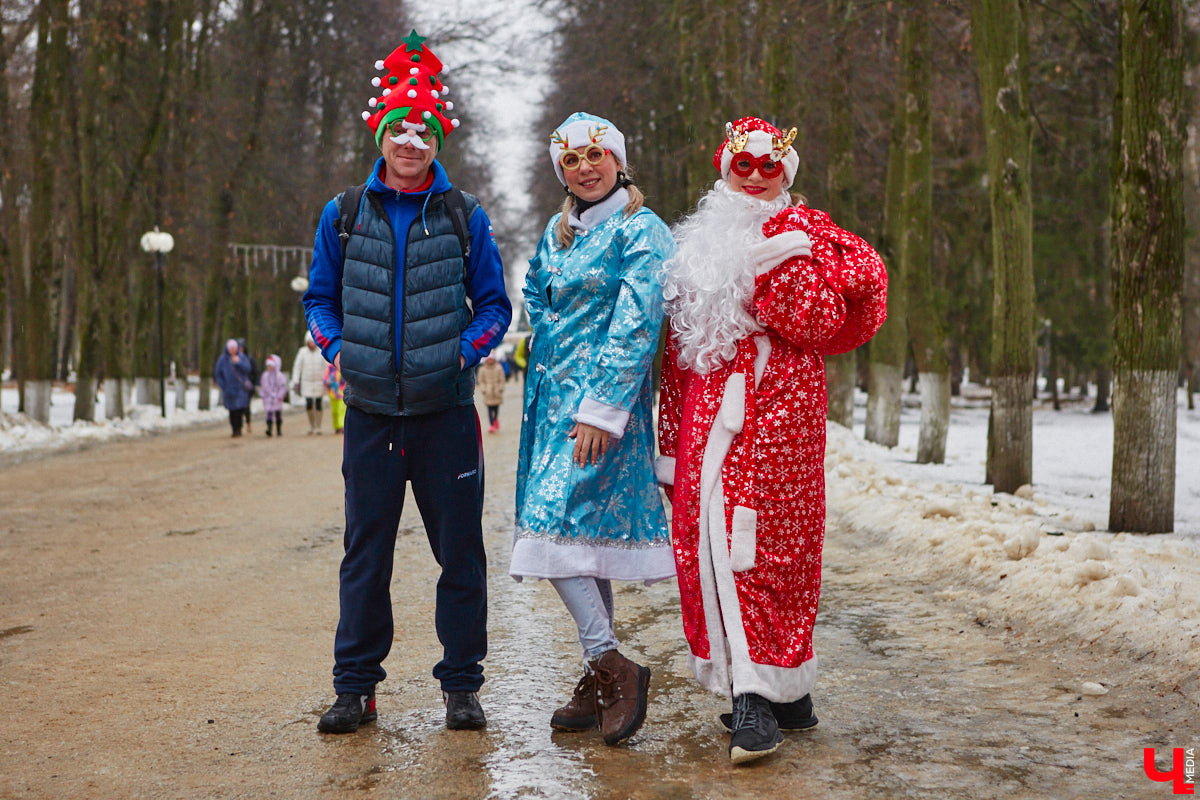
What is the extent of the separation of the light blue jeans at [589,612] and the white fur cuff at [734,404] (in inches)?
27.7

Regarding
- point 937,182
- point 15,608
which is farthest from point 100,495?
point 937,182

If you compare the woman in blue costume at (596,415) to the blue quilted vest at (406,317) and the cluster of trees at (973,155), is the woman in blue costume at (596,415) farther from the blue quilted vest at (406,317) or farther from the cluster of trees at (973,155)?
the cluster of trees at (973,155)

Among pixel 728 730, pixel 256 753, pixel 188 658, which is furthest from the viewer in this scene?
pixel 188 658

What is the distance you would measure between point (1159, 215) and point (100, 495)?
32.0 ft

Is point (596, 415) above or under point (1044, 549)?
above

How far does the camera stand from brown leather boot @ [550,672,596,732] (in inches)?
166

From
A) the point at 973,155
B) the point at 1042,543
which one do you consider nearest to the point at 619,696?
the point at 1042,543

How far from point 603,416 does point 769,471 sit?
57cm

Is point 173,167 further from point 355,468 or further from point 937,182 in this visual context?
point 355,468

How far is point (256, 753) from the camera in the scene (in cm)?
398

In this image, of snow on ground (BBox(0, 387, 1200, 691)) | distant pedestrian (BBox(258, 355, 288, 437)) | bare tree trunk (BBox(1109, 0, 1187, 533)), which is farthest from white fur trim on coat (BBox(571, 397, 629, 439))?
distant pedestrian (BBox(258, 355, 288, 437))

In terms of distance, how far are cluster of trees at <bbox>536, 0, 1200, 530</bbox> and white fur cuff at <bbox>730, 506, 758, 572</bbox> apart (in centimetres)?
179

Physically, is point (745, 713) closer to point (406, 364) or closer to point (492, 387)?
point (406, 364)

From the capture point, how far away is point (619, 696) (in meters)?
4.08
